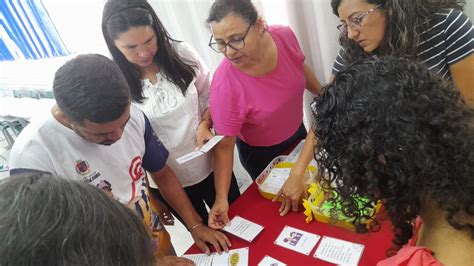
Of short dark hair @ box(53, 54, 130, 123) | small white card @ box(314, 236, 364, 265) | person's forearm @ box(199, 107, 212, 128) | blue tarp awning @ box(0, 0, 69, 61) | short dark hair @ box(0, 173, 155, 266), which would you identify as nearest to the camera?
short dark hair @ box(0, 173, 155, 266)

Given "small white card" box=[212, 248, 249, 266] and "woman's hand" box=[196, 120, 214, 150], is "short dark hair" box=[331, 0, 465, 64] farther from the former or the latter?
"small white card" box=[212, 248, 249, 266]

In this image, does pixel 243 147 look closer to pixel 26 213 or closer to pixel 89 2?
pixel 26 213

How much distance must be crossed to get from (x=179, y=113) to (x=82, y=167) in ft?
1.59

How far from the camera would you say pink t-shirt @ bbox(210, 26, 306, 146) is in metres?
1.37

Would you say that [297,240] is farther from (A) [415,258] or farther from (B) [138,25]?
(B) [138,25]

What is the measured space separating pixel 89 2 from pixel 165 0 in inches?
27.7

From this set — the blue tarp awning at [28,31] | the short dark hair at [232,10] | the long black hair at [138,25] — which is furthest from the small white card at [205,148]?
the blue tarp awning at [28,31]

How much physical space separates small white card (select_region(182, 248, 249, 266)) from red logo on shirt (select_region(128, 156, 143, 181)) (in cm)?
35

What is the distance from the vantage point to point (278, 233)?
1.17m

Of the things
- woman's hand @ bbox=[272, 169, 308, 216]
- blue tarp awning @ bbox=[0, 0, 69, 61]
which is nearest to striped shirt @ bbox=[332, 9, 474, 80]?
woman's hand @ bbox=[272, 169, 308, 216]

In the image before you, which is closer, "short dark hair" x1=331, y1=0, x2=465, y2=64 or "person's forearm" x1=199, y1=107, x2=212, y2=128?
"short dark hair" x1=331, y1=0, x2=465, y2=64

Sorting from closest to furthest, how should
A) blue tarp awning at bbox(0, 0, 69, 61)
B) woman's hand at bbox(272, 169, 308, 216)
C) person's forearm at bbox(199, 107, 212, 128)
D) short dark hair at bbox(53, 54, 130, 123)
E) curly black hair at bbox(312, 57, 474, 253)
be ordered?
curly black hair at bbox(312, 57, 474, 253) < short dark hair at bbox(53, 54, 130, 123) < woman's hand at bbox(272, 169, 308, 216) < person's forearm at bbox(199, 107, 212, 128) < blue tarp awning at bbox(0, 0, 69, 61)

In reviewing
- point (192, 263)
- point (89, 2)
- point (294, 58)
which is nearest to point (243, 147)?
point (294, 58)

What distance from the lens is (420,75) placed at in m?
0.67
